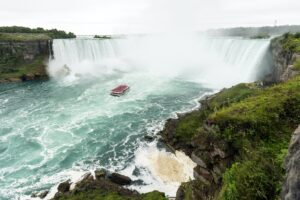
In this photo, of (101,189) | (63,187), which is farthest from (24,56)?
(101,189)

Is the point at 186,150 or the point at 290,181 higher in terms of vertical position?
the point at 290,181

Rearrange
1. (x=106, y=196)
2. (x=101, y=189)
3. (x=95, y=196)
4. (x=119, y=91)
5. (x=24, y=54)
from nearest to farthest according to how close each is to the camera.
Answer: (x=106, y=196), (x=95, y=196), (x=101, y=189), (x=119, y=91), (x=24, y=54)

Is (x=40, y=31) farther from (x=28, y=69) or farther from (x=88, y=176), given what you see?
(x=88, y=176)

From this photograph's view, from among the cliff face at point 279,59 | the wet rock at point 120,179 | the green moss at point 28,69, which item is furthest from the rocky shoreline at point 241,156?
the green moss at point 28,69

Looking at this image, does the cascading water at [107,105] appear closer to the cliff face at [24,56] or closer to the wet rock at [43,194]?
the wet rock at [43,194]

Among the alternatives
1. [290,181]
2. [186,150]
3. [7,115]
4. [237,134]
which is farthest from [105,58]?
[290,181]

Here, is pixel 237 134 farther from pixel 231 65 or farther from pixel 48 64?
pixel 48 64

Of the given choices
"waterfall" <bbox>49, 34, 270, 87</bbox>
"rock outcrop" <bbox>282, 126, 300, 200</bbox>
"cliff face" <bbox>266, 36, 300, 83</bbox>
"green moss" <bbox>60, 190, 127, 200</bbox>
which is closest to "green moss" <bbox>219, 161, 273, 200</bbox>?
"rock outcrop" <bbox>282, 126, 300, 200</bbox>
